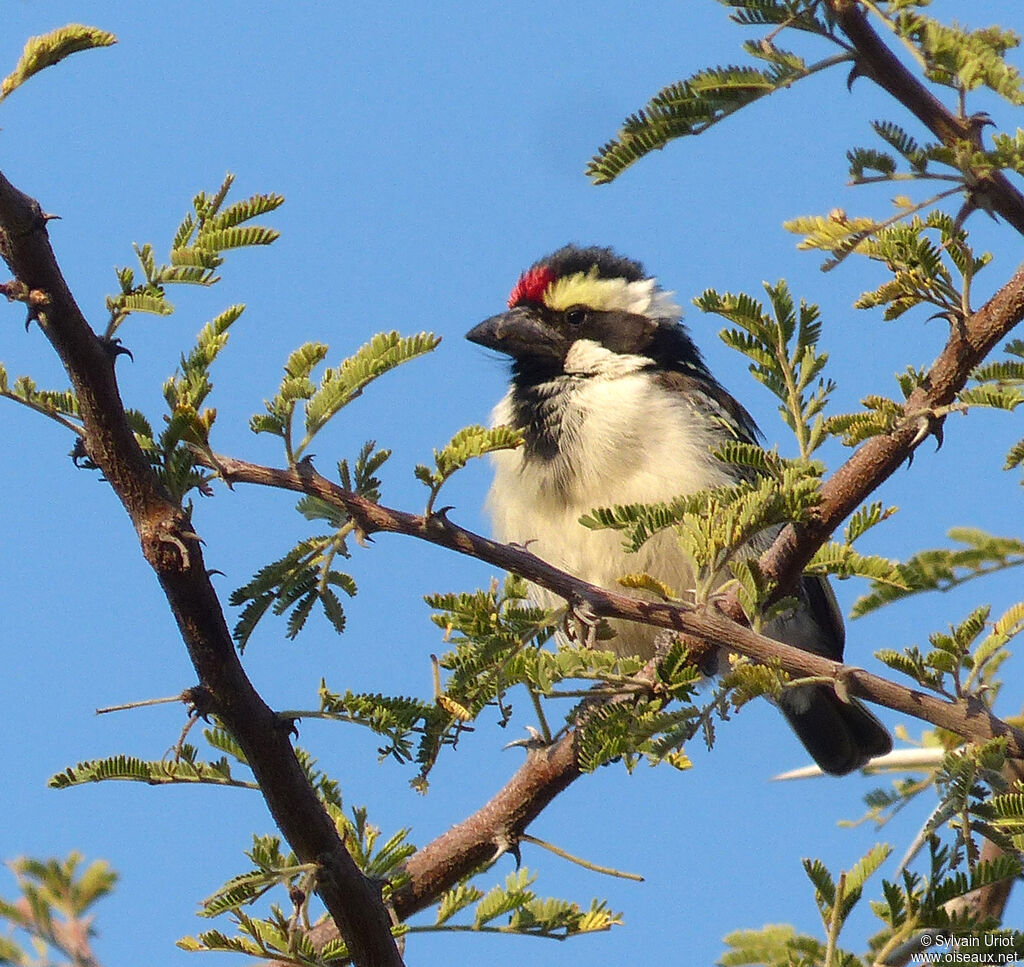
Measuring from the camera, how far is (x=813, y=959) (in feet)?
Result: 10.5

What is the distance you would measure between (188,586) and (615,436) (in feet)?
9.64

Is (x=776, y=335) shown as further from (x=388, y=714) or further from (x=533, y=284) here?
(x=533, y=284)

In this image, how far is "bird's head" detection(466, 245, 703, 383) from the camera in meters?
6.00

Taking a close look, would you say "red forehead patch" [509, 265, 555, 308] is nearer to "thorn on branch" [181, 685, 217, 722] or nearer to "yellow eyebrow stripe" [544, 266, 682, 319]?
"yellow eyebrow stripe" [544, 266, 682, 319]

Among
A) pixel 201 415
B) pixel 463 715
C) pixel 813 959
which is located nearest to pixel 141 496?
pixel 201 415

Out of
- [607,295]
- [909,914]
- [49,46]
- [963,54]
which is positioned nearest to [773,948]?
[909,914]

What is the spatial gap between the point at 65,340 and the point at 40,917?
1466 millimetres

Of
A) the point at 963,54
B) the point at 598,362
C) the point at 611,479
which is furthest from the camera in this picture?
the point at 598,362

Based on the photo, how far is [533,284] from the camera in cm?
633

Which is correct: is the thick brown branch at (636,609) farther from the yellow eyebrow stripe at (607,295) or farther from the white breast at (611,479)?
the yellow eyebrow stripe at (607,295)

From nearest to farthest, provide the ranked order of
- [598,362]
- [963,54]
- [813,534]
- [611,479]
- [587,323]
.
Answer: [963,54]
[813,534]
[611,479]
[598,362]
[587,323]

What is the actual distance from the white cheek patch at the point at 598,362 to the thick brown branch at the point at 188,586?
3263 millimetres

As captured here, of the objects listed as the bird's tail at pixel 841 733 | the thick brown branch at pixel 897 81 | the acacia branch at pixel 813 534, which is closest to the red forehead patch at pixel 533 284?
the bird's tail at pixel 841 733

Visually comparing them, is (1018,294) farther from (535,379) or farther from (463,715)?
(535,379)
